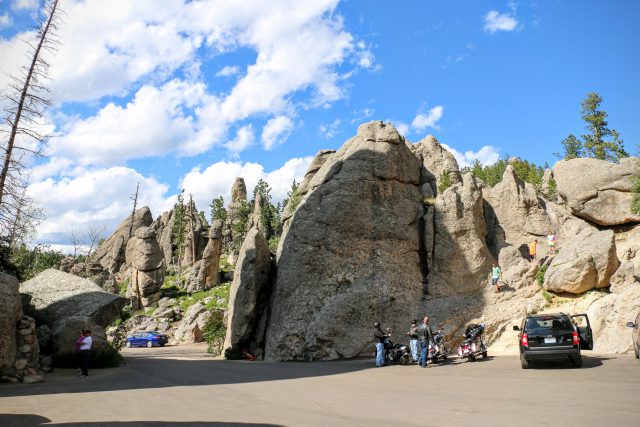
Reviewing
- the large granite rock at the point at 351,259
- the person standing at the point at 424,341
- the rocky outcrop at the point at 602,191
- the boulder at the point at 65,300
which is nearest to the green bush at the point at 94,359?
the boulder at the point at 65,300

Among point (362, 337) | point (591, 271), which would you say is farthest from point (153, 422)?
point (591, 271)

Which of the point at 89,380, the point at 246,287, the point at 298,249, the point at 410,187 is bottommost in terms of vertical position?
the point at 89,380

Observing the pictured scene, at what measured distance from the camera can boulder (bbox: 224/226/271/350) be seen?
97.6ft

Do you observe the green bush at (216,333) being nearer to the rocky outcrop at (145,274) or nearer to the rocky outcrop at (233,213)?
the rocky outcrop at (145,274)

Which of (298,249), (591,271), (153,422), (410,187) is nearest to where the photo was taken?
(153,422)

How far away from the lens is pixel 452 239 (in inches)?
1172

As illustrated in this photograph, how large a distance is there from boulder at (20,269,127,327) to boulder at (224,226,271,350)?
673 centimetres

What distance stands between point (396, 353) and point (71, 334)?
15.4 metres

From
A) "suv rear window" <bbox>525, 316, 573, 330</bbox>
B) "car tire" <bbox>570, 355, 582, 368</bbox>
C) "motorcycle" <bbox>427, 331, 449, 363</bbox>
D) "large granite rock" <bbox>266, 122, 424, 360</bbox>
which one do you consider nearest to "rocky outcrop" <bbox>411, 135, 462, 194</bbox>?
"large granite rock" <bbox>266, 122, 424, 360</bbox>

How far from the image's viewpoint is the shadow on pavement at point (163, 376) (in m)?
15.9

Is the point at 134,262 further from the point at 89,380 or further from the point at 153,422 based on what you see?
the point at 153,422

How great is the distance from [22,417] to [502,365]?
52.9ft

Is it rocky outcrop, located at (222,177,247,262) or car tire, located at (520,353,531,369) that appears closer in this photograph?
car tire, located at (520,353,531,369)

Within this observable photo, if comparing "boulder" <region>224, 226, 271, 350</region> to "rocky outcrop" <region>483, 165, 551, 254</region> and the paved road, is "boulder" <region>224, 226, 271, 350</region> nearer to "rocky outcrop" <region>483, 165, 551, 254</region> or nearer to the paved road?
the paved road
